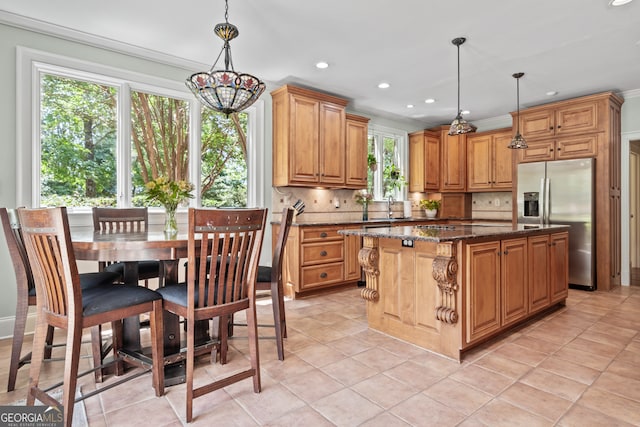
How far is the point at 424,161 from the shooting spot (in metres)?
6.11

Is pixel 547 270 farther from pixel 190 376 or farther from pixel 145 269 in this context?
pixel 145 269

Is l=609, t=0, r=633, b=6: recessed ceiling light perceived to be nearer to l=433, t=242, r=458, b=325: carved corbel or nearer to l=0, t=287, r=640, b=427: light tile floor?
l=433, t=242, r=458, b=325: carved corbel

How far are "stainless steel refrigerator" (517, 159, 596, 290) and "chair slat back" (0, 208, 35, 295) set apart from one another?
558cm

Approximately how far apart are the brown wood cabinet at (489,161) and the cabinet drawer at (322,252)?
3111 millimetres

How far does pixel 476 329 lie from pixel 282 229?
5.11ft

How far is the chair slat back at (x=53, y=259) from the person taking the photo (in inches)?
64.0

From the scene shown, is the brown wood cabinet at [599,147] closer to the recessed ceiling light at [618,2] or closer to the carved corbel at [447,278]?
the recessed ceiling light at [618,2]

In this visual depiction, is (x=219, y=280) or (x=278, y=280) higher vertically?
(x=219, y=280)

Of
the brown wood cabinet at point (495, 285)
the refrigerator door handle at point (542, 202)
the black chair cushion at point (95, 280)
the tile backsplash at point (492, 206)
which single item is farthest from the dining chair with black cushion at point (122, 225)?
the tile backsplash at point (492, 206)

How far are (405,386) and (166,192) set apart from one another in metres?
2.03

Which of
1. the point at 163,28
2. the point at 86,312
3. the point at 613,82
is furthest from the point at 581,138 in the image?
the point at 86,312

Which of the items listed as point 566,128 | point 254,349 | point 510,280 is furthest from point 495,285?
point 566,128

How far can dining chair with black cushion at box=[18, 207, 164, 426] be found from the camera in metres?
1.62

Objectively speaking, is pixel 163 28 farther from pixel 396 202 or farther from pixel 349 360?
pixel 396 202
